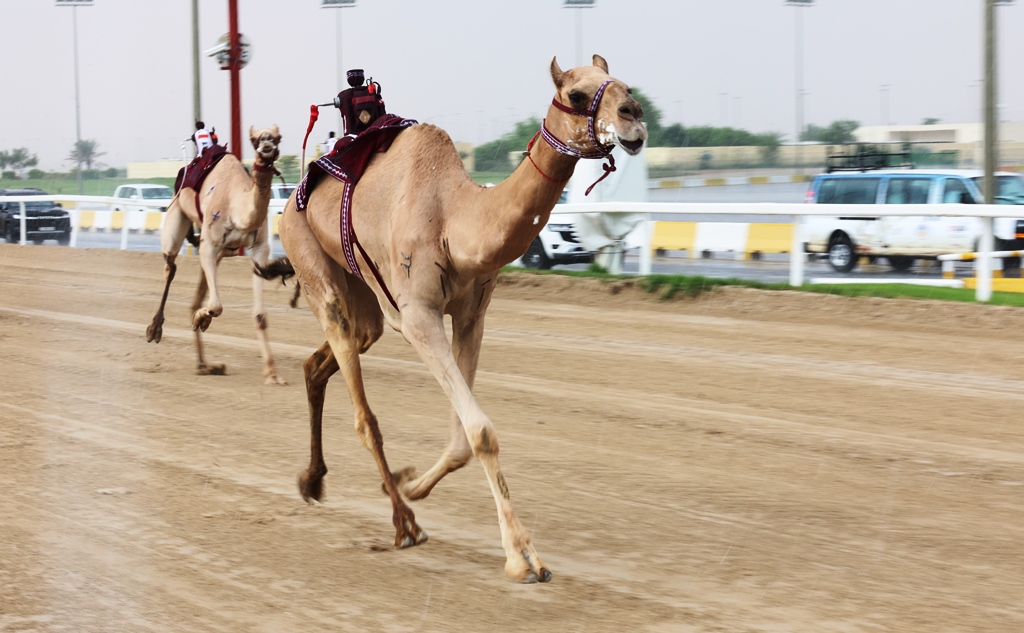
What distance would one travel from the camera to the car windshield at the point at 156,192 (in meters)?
33.8

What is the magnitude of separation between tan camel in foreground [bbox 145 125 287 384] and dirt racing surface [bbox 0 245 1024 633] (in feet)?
1.27

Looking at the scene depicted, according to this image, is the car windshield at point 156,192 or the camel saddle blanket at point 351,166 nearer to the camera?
the camel saddle blanket at point 351,166

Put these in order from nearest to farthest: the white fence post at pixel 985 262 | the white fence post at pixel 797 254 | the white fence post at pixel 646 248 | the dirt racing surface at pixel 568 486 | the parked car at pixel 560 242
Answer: the dirt racing surface at pixel 568 486 → the white fence post at pixel 985 262 → the white fence post at pixel 797 254 → the white fence post at pixel 646 248 → the parked car at pixel 560 242

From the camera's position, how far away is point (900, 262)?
56.6 feet

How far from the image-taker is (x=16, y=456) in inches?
298

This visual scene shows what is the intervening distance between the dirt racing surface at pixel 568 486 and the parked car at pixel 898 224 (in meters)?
3.71

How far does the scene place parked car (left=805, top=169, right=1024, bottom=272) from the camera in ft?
54.0

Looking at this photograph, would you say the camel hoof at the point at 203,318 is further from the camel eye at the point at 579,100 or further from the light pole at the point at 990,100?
the light pole at the point at 990,100

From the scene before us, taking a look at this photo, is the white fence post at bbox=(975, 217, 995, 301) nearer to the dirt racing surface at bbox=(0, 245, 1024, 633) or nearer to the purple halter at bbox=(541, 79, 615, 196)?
the dirt racing surface at bbox=(0, 245, 1024, 633)

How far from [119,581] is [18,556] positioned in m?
0.66

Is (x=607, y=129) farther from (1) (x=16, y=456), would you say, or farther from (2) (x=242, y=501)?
(1) (x=16, y=456)

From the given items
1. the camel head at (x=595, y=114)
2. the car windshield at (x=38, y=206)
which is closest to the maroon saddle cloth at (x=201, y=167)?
the camel head at (x=595, y=114)

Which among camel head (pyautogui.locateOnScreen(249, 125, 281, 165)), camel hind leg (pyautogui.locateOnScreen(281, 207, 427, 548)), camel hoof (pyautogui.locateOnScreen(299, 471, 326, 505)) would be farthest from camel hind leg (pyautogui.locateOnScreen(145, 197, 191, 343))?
camel hoof (pyautogui.locateOnScreen(299, 471, 326, 505))

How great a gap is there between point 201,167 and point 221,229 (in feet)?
3.17
